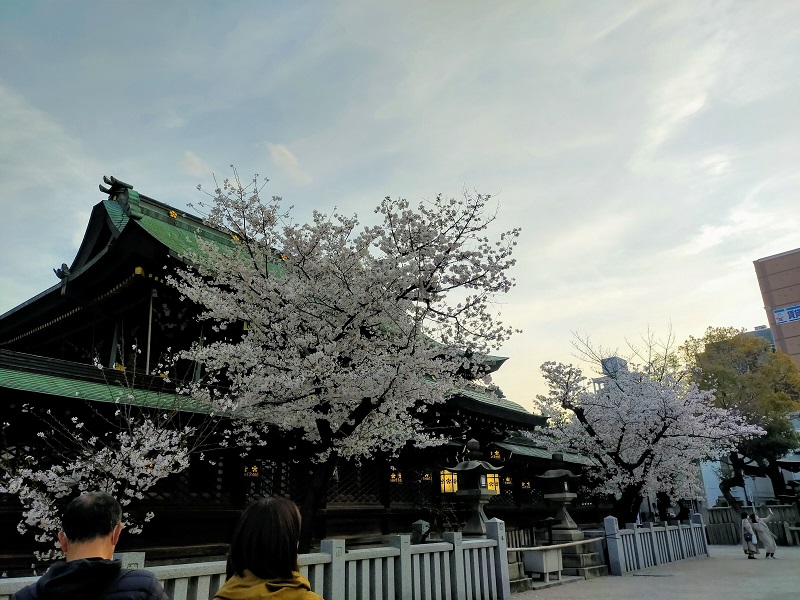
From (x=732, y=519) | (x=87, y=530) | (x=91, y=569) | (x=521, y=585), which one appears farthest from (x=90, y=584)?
(x=732, y=519)

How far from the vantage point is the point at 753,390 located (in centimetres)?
3212

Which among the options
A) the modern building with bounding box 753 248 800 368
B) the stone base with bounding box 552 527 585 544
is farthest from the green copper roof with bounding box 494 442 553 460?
the modern building with bounding box 753 248 800 368

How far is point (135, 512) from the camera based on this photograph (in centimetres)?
905

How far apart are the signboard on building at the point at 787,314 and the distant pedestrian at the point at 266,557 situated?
69911mm

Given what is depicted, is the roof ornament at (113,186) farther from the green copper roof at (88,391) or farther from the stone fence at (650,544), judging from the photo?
the stone fence at (650,544)

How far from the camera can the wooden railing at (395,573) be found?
506 centimetres

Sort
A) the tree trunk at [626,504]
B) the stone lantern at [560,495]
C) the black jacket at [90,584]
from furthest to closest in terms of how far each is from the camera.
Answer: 1. the tree trunk at [626,504]
2. the stone lantern at [560,495]
3. the black jacket at [90,584]

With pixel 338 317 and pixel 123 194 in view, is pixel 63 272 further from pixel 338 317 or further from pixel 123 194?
pixel 338 317

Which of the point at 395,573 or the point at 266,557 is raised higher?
the point at 266,557

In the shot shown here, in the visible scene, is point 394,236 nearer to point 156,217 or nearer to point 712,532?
point 156,217

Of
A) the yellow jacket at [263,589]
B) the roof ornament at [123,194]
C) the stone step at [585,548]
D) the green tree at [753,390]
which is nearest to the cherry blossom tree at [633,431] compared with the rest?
the stone step at [585,548]

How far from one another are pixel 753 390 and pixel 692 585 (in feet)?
83.5

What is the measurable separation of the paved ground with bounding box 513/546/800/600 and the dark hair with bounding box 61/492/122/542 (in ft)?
30.3

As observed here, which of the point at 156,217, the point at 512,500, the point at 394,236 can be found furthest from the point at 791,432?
the point at 156,217
